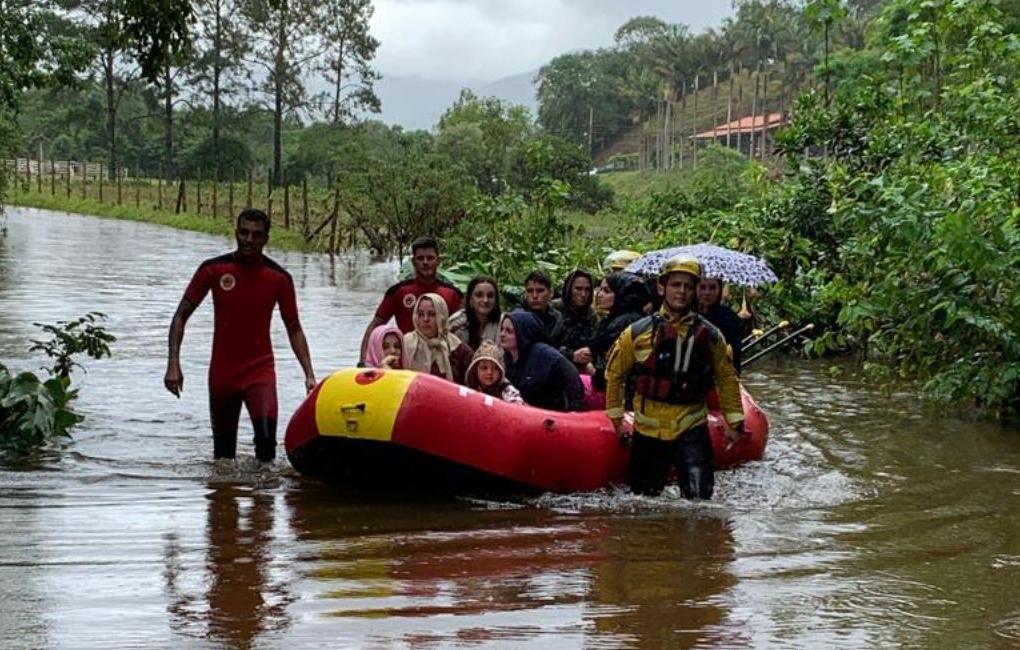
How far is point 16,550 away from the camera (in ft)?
20.0

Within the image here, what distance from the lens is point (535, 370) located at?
27.5 feet

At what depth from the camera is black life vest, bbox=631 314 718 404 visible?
7000mm

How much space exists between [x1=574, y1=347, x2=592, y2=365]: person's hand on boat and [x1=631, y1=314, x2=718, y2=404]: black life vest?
6.27 feet

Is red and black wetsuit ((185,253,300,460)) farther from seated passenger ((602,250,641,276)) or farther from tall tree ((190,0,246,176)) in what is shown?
tall tree ((190,0,246,176))

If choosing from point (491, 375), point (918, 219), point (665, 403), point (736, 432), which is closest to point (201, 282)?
point (491, 375)

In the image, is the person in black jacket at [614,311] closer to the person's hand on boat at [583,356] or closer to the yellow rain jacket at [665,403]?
the person's hand on boat at [583,356]

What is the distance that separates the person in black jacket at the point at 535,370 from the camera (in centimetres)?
837

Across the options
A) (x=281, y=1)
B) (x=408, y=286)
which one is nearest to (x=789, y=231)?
(x=408, y=286)

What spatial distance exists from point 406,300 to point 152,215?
4136cm

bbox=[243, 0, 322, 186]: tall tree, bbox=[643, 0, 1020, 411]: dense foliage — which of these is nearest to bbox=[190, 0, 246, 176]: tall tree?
bbox=[243, 0, 322, 186]: tall tree

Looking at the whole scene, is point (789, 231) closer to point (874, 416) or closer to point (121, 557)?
point (874, 416)

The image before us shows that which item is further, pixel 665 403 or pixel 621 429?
pixel 621 429

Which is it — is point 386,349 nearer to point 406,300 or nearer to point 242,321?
point 406,300

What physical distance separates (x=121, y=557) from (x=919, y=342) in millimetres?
6960
